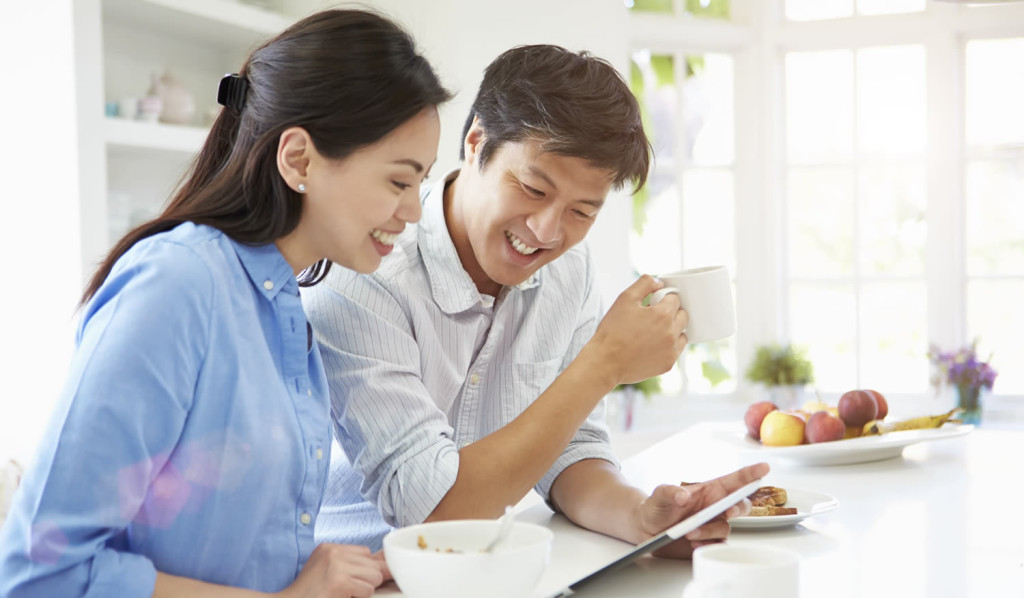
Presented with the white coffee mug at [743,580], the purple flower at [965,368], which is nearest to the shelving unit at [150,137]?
the white coffee mug at [743,580]

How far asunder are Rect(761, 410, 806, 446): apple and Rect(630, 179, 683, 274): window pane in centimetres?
259

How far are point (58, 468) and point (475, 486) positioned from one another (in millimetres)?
533

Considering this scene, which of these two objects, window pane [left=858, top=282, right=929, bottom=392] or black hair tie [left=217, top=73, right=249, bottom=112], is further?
window pane [left=858, top=282, right=929, bottom=392]

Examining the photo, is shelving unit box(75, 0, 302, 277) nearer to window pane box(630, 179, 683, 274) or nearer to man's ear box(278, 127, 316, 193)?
window pane box(630, 179, 683, 274)

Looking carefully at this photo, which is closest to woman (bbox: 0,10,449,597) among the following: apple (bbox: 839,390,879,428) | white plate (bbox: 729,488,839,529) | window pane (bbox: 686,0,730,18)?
white plate (bbox: 729,488,839,529)

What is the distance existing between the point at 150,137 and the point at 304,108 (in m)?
2.51

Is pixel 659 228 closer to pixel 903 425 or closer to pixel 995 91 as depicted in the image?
pixel 995 91

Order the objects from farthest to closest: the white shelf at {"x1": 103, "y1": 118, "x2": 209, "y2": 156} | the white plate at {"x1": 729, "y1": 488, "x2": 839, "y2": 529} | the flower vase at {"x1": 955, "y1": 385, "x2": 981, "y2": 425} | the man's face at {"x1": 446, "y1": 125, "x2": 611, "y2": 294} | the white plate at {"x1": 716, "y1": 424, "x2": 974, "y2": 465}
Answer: the flower vase at {"x1": 955, "y1": 385, "x2": 981, "y2": 425}
the white shelf at {"x1": 103, "y1": 118, "x2": 209, "y2": 156}
the white plate at {"x1": 716, "y1": 424, "x2": 974, "y2": 465}
the man's face at {"x1": 446, "y1": 125, "x2": 611, "y2": 294}
the white plate at {"x1": 729, "y1": 488, "x2": 839, "y2": 529}

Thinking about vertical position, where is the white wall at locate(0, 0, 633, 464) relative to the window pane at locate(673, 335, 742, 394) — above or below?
above

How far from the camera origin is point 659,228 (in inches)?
175

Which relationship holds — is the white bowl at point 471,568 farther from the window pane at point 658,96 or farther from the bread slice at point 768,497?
the window pane at point 658,96

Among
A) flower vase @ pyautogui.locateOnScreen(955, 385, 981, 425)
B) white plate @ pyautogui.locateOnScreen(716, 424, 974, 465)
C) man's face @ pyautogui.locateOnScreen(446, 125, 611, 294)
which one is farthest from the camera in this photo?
flower vase @ pyautogui.locateOnScreen(955, 385, 981, 425)

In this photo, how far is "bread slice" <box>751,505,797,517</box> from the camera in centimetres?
126

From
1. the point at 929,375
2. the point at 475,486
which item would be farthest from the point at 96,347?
the point at 929,375
